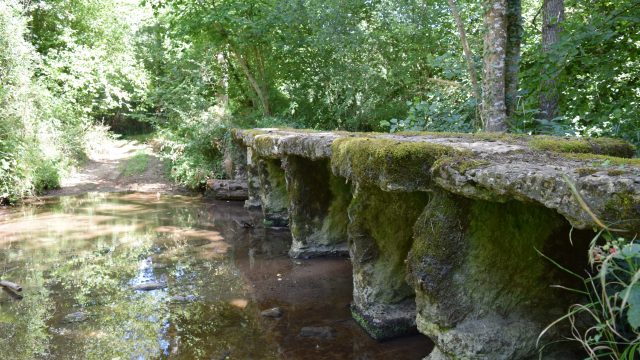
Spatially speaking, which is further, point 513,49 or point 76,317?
point 513,49

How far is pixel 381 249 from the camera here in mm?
4590

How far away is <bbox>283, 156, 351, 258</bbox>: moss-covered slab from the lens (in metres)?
6.86

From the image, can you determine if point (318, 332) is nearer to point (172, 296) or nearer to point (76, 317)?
point (172, 296)

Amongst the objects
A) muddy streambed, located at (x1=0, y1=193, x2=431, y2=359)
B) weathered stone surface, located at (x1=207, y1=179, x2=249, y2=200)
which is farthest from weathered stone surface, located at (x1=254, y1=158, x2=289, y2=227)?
weathered stone surface, located at (x1=207, y1=179, x2=249, y2=200)

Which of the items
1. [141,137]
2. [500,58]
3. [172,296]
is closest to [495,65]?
[500,58]

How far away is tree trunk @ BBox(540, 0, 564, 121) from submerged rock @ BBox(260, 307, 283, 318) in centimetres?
371

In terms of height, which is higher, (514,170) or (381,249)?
(514,170)

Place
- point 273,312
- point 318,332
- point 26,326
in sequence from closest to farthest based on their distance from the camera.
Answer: point 318,332 → point 26,326 → point 273,312

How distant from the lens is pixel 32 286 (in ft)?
20.0

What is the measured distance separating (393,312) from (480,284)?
56.2 inches

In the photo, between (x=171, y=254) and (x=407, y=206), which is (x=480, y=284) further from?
(x=171, y=254)

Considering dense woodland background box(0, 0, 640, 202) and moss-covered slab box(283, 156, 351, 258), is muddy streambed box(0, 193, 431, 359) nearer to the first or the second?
moss-covered slab box(283, 156, 351, 258)

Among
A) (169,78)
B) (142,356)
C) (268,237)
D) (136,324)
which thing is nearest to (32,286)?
(136,324)

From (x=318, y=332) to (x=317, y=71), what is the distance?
9.18 meters
